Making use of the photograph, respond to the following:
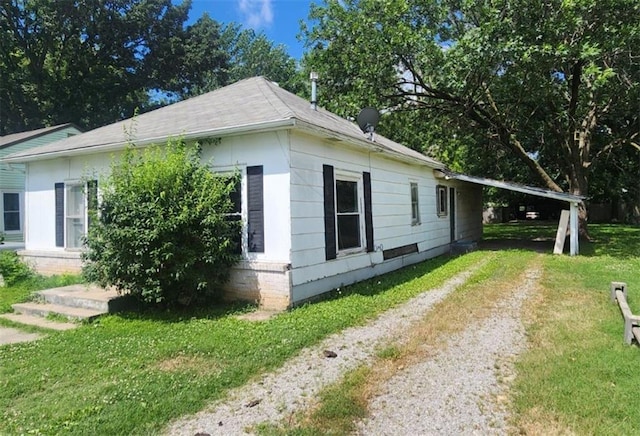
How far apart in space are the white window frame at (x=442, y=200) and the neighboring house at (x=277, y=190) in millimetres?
2209

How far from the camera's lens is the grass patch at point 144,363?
126 inches

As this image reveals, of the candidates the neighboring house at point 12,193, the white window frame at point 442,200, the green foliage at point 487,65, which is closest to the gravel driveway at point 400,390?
the white window frame at point 442,200

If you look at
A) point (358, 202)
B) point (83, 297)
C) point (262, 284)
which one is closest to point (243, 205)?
point (262, 284)

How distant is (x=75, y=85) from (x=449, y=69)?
25.3m

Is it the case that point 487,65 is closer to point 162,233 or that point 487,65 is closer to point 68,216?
point 162,233

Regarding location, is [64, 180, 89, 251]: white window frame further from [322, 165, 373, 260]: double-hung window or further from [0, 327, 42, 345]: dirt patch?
[322, 165, 373, 260]: double-hung window

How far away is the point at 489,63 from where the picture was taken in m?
11.6

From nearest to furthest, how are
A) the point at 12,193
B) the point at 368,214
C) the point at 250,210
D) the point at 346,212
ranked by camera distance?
1. the point at 250,210
2. the point at 346,212
3. the point at 368,214
4. the point at 12,193

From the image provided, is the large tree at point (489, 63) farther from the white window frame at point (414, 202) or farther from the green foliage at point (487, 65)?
the white window frame at point (414, 202)

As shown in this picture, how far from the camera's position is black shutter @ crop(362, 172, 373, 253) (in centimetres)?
848

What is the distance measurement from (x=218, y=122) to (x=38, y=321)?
3928 mm

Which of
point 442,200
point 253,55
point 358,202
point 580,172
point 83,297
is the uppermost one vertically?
point 253,55

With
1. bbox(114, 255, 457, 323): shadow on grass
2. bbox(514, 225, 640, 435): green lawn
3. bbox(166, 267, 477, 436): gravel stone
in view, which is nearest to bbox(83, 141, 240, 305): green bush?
bbox(114, 255, 457, 323): shadow on grass

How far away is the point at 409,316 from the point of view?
19.9 ft
